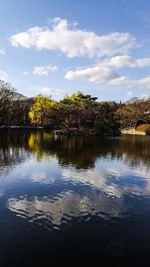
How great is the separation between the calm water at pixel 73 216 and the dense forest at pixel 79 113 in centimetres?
4067

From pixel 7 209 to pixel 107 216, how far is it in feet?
14.0

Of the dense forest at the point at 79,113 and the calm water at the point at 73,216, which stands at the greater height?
the dense forest at the point at 79,113

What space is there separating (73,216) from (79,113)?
5011cm

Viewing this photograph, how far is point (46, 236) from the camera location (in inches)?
380

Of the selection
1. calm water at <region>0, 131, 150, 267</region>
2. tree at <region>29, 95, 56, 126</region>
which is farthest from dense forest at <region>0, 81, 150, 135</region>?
calm water at <region>0, 131, 150, 267</region>

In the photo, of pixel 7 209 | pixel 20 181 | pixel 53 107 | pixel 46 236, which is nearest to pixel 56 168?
pixel 20 181

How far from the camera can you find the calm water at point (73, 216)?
8555mm

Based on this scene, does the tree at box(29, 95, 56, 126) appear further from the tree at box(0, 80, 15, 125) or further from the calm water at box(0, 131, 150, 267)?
the calm water at box(0, 131, 150, 267)

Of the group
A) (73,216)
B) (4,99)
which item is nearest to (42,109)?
(4,99)

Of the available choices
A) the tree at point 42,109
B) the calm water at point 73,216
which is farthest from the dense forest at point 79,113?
the calm water at point 73,216

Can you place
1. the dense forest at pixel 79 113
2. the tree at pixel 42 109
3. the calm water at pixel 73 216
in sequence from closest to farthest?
the calm water at pixel 73 216
the dense forest at pixel 79 113
the tree at pixel 42 109

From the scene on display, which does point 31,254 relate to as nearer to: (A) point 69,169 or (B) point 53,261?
(B) point 53,261

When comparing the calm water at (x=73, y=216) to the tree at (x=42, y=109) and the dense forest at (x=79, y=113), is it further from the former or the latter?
the tree at (x=42, y=109)

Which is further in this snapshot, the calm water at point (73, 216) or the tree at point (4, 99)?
the tree at point (4, 99)
